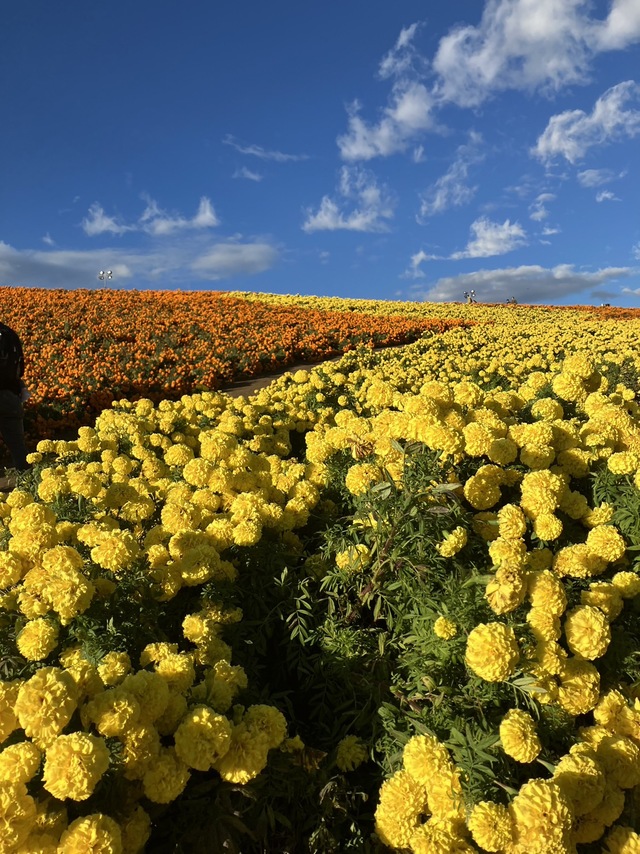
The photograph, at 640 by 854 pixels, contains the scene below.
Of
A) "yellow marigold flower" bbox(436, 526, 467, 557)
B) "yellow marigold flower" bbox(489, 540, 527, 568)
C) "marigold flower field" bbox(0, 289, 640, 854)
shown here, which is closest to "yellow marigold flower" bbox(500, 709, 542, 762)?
"marigold flower field" bbox(0, 289, 640, 854)

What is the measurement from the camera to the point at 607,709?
7.48 feet

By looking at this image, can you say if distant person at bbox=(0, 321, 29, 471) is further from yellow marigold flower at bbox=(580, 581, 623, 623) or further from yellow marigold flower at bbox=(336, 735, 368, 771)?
yellow marigold flower at bbox=(580, 581, 623, 623)

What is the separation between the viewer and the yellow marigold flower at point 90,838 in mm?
1458

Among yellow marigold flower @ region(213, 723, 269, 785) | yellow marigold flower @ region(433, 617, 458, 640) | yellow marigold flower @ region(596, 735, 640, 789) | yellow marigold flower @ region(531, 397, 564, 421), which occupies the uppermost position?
yellow marigold flower @ region(531, 397, 564, 421)

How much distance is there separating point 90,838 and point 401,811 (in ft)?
3.33

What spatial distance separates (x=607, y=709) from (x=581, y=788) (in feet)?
1.92

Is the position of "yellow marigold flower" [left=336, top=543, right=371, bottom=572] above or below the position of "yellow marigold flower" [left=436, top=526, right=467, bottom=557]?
below

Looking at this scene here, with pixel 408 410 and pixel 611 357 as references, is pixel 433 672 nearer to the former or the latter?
pixel 408 410

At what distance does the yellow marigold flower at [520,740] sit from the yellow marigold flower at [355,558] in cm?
107

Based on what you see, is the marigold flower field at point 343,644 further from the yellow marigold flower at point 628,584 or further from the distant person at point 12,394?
the distant person at point 12,394

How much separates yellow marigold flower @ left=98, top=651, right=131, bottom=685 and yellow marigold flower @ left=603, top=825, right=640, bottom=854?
5.79 ft

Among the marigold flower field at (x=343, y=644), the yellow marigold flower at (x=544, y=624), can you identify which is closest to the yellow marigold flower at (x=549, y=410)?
the marigold flower field at (x=343, y=644)

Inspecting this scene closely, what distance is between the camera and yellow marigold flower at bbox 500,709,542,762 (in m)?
1.88

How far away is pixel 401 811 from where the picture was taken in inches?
73.6
